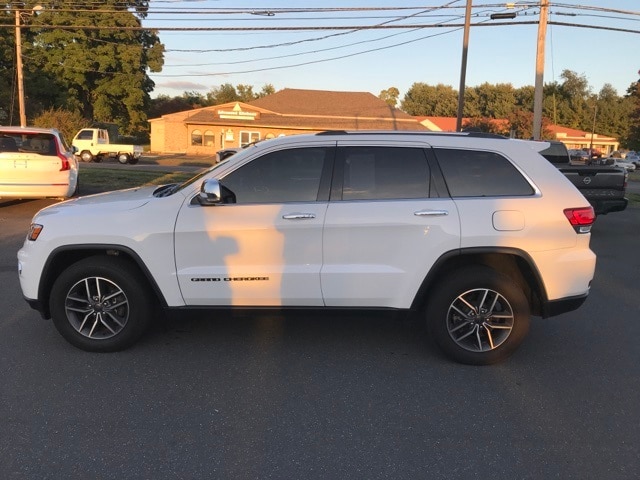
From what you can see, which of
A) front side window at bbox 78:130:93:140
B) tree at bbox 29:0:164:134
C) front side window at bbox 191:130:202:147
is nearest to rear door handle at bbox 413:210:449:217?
front side window at bbox 78:130:93:140

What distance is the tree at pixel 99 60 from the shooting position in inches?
1960

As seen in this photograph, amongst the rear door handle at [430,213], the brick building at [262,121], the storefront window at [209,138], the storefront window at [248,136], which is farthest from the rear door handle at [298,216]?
the storefront window at [209,138]

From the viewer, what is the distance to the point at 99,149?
3422cm

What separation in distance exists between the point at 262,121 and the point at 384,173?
4283cm

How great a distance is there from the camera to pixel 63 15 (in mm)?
47844

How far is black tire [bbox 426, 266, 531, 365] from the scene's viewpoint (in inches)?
175

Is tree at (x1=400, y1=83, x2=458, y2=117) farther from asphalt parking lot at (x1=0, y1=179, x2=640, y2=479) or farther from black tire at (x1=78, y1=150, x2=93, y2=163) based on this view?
asphalt parking lot at (x1=0, y1=179, x2=640, y2=479)

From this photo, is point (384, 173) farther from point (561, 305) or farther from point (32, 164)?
point (32, 164)

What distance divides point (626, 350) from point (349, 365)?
2527 millimetres

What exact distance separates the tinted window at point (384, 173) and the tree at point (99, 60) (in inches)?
1948

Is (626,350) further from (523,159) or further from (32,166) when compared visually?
(32,166)

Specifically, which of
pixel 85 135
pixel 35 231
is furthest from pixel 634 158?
pixel 35 231

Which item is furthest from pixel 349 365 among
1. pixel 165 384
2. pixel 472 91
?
pixel 472 91

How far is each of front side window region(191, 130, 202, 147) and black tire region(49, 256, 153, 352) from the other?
4455 cm
